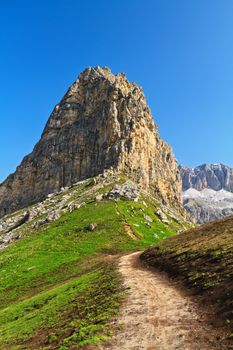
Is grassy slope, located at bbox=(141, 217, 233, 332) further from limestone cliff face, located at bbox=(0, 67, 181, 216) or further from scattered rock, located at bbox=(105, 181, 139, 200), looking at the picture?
limestone cliff face, located at bbox=(0, 67, 181, 216)

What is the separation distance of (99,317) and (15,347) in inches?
324

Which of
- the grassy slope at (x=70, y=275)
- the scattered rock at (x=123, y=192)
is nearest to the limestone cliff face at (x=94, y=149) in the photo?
the scattered rock at (x=123, y=192)

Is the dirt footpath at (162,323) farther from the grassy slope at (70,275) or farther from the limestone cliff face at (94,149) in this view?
the limestone cliff face at (94,149)

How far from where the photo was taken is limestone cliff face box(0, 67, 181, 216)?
159 metres

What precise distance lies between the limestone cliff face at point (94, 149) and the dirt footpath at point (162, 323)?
113m

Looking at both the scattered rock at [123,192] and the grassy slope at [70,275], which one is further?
the scattered rock at [123,192]

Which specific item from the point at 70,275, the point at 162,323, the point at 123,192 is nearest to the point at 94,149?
the point at 123,192

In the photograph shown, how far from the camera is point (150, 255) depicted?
203 ft

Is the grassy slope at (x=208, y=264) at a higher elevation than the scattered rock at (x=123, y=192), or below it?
below

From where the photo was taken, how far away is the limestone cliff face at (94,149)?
522 feet

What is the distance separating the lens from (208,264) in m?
38.8

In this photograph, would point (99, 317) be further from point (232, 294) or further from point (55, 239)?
point (55, 239)

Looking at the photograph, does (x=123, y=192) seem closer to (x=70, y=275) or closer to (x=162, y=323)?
(x=70, y=275)

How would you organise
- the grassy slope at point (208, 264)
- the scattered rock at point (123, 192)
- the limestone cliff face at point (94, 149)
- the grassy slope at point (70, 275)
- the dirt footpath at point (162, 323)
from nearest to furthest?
the dirt footpath at point (162, 323) → the grassy slope at point (208, 264) → the grassy slope at point (70, 275) → the scattered rock at point (123, 192) → the limestone cliff face at point (94, 149)
